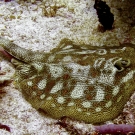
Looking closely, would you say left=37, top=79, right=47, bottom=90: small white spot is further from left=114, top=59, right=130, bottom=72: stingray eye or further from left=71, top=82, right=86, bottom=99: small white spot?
left=114, top=59, right=130, bottom=72: stingray eye

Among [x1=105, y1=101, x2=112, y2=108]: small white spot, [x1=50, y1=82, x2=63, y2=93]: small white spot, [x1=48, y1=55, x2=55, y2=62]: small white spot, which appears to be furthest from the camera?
[x1=48, y1=55, x2=55, y2=62]: small white spot

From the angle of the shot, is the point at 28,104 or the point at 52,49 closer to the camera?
the point at 28,104

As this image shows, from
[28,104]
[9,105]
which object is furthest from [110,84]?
[9,105]

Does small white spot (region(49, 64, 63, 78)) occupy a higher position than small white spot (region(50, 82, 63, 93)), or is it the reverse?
small white spot (region(49, 64, 63, 78))

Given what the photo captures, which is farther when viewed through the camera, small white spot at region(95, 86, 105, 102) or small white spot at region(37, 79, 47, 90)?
small white spot at region(37, 79, 47, 90)

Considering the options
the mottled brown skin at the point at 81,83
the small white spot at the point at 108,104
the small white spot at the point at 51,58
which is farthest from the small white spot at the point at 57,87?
Result: the small white spot at the point at 108,104

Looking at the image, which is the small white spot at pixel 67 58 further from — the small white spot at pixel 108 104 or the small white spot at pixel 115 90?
the small white spot at pixel 108 104

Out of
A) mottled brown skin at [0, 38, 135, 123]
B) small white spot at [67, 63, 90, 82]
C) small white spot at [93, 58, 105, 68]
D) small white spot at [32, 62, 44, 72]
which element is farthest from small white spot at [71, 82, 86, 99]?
small white spot at [32, 62, 44, 72]

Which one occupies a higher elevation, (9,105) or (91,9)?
(91,9)

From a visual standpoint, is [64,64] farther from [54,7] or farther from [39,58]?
[54,7]
